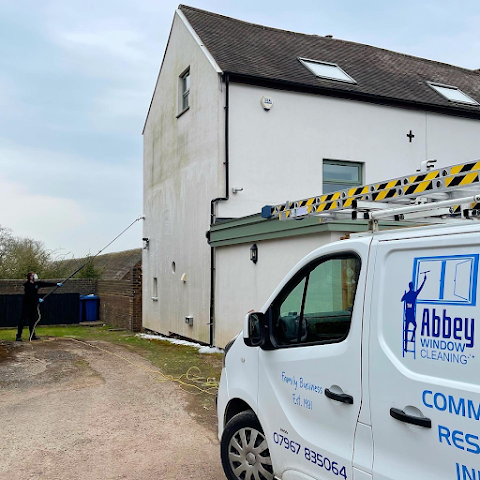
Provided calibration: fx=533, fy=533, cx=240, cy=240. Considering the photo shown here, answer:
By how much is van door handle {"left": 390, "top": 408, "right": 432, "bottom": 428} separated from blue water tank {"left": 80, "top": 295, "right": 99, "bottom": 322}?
19467 mm

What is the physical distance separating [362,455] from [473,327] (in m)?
1.07

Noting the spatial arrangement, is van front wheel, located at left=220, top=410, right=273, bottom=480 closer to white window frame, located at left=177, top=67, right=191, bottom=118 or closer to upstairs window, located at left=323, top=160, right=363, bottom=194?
upstairs window, located at left=323, top=160, right=363, bottom=194

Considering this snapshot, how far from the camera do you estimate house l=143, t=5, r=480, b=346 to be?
1195cm

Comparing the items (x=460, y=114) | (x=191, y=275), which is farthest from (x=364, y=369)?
(x=460, y=114)

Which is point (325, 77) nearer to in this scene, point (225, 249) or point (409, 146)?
point (409, 146)

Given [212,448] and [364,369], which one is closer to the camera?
[364,369]

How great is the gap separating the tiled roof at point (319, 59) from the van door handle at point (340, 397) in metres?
9.76

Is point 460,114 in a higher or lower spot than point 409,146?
higher

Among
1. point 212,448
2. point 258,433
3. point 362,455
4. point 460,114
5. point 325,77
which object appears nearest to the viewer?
point 362,455

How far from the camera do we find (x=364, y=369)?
3.06m

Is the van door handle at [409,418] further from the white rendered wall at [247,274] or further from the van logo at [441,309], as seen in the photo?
the white rendered wall at [247,274]

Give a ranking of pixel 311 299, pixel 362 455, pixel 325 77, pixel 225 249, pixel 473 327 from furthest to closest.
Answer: pixel 325 77 → pixel 225 249 → pixel 311 299 → pixel 362 455 → pixel 473 327

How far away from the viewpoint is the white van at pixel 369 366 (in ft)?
8.43

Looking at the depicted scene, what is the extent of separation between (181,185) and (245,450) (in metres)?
10.6
